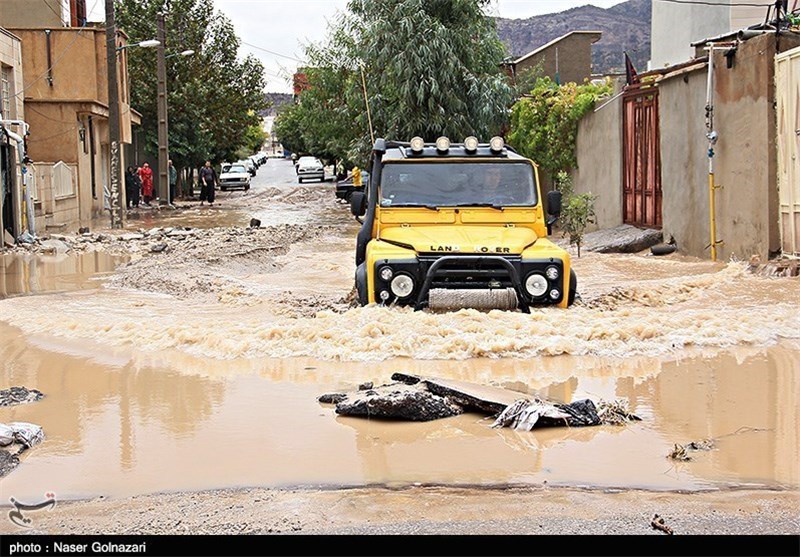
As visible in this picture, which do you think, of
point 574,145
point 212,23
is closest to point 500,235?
point 574,145

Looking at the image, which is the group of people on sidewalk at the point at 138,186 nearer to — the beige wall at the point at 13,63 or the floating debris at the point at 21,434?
the beige wall at the point at 13,63

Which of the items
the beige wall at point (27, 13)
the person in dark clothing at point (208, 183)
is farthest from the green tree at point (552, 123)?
the beige wall at point (27, 13)

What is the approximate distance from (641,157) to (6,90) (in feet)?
51.3

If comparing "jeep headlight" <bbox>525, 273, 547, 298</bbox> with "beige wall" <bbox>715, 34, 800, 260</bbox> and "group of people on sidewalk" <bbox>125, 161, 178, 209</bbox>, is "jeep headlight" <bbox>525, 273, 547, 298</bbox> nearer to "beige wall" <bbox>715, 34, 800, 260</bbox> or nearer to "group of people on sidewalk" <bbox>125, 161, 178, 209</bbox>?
"beige wall" <bbox>715, 34, 800, 260</bbox>

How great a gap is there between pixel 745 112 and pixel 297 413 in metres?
10.3

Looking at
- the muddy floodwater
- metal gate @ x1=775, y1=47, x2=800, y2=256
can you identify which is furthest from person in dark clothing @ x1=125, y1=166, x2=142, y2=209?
metal gate @ x1=775, y1=47, x2=800, y2=256

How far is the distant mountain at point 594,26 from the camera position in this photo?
4040 inches

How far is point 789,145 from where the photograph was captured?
14.5 metres

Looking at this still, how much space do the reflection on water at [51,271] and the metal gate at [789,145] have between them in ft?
30.9

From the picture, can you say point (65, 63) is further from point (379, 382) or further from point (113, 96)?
point (379, 382)

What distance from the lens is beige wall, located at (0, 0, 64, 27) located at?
128 feet

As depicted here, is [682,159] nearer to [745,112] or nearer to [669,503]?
[745,112]

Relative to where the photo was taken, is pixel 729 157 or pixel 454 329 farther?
pixel 729 157

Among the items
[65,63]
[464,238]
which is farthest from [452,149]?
[65,63]
